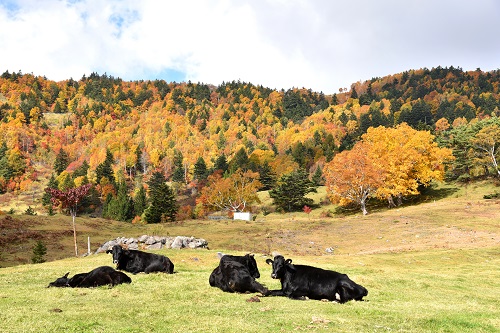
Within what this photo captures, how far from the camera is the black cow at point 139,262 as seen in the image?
51.5ft

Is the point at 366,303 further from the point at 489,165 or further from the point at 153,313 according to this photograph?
the point at 489,165

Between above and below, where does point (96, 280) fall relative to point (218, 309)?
above

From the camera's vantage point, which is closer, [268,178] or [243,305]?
[243,305]

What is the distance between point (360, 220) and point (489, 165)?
39.2m

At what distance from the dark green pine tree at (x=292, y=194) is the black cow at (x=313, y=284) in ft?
262

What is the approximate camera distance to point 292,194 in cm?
9181

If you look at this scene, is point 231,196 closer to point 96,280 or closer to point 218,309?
point 96,280

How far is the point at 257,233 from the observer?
170ft

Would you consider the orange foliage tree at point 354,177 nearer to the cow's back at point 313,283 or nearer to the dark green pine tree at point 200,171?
the cow's back at point 313,283

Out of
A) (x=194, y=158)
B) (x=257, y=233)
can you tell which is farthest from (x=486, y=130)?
(x=194, y=158)

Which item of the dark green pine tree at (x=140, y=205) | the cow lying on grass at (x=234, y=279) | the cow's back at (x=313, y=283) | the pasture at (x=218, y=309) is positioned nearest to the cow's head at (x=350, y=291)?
the cow's back at (x=313, y=283)

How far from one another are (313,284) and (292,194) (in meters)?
80.9

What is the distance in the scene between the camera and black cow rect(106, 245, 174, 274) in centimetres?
1569

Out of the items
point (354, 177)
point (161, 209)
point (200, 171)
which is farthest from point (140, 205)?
point (354, 177)
